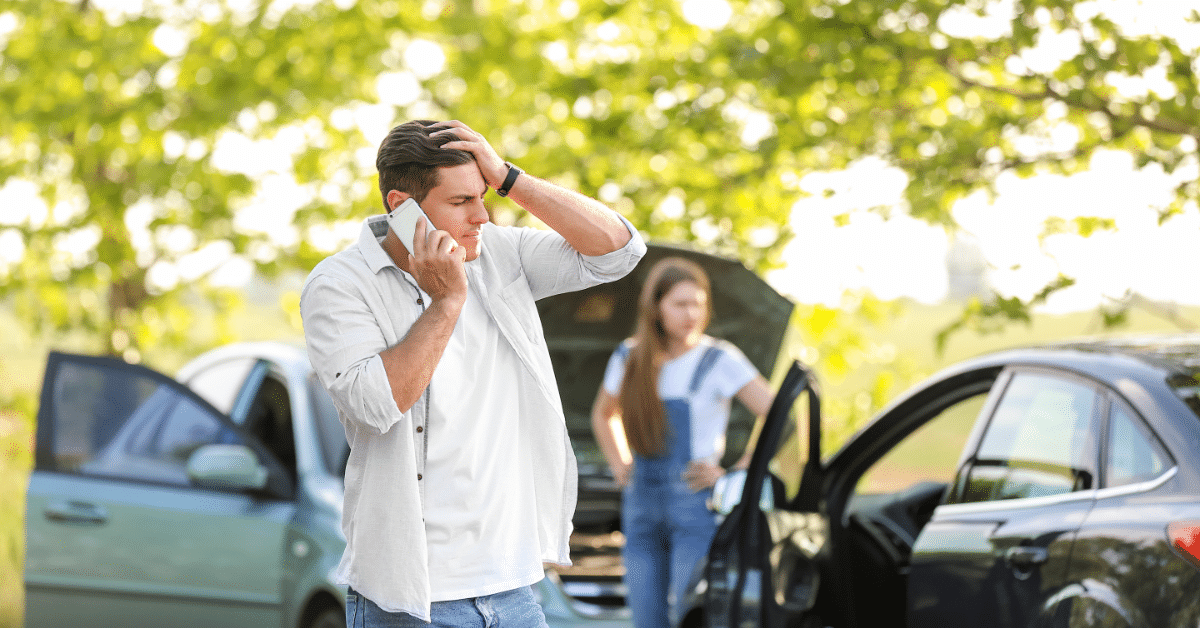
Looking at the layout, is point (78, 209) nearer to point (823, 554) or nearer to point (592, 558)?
point (592, 558)

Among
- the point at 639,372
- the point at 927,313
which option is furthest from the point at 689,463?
the point at 927,313

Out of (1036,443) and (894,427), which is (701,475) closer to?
(894,427)

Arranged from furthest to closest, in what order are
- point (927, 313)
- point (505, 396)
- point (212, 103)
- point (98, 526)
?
point (927, 313) < point (212, 103) < point (98, 526) < point (505, 396)

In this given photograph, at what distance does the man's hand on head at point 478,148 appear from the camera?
7.18ft

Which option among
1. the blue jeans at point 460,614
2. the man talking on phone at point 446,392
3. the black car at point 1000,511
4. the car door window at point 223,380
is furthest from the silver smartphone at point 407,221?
the car door window at point 223,380

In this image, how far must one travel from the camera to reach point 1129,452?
2.78 metres

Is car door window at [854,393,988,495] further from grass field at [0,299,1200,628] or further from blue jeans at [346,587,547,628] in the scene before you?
blue jeans at [346,587,547,628]

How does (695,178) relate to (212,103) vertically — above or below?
below

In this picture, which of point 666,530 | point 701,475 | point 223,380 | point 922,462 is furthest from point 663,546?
point 922,462

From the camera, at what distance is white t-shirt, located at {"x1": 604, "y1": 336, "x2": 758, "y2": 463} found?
13.9 ft

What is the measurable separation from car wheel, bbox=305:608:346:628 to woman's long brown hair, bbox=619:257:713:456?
1249mm

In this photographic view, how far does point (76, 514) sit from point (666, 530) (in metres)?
2.47

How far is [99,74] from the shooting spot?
9.18 meters

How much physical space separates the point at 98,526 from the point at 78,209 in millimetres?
6904
